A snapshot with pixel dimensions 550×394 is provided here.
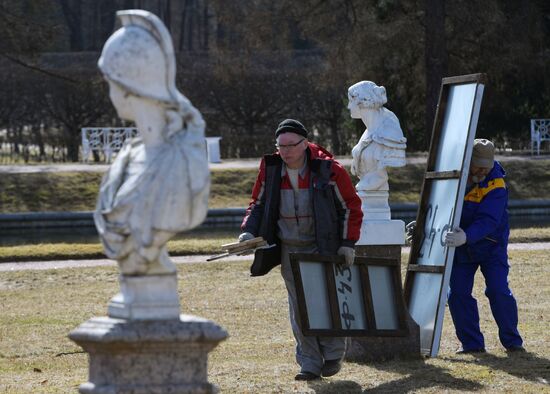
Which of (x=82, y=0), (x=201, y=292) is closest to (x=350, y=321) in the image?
(x=201, y=292)

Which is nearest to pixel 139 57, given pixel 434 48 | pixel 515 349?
pixel 515 349

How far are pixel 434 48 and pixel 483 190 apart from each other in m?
18.7

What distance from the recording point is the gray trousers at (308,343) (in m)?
8.73

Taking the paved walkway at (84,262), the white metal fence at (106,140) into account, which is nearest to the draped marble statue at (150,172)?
the paved walkway at (84,262)

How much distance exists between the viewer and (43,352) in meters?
10.5

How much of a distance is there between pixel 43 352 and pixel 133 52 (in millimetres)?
5315

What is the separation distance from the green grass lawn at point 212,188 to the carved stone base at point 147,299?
19261 millimetres

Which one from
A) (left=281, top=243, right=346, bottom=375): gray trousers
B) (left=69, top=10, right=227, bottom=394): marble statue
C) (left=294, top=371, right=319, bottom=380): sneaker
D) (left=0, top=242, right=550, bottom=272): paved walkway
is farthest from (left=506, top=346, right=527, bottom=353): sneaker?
(left=0, top=242, right=550, bottom=272): paved walkway

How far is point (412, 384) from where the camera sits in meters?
8.62

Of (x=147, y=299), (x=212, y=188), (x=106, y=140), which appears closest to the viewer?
(x=147, y=299)

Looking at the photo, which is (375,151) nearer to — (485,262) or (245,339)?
(485,262)

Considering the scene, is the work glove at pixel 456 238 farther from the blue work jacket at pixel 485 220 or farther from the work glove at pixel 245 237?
the work glove at pixel 245 237

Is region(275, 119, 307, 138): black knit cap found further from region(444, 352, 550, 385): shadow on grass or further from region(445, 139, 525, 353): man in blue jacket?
region(444, 352, 550, 385): shadow on grass

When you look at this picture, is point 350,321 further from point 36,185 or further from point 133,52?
point 36,185
